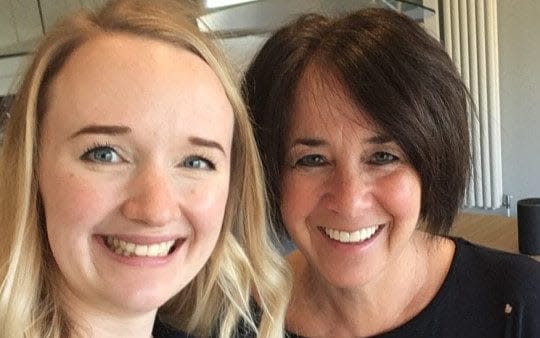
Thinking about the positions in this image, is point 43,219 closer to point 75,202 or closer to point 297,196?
point 75,202

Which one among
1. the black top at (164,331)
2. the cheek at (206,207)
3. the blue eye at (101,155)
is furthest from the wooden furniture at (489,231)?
the blue eye at (101,155)

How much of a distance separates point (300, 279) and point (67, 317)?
544 mm

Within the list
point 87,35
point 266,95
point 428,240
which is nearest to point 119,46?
point 87,35

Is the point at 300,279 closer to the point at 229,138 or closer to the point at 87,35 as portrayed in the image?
the point at 229,138

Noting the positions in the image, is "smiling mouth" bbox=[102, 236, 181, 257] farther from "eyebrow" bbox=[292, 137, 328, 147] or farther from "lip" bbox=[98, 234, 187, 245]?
"eyebrow" bbox=[292, 137, 328, 147]

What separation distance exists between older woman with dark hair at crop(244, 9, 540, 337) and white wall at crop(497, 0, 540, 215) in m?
2.35

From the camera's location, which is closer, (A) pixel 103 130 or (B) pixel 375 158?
(A) pixel 103 130

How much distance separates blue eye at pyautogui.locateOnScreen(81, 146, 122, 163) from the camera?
839 mm

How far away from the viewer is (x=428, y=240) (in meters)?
1.33

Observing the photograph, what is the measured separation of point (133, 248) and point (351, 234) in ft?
1.36

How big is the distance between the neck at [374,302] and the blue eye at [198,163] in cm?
45

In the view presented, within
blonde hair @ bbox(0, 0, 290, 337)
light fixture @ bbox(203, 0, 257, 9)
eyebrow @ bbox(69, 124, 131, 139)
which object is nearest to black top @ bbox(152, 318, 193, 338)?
blonde hair @ bbox(0, 0, 290, 337)

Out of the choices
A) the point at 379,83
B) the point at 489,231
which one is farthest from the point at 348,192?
the point at 489,231

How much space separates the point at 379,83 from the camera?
1096mm
